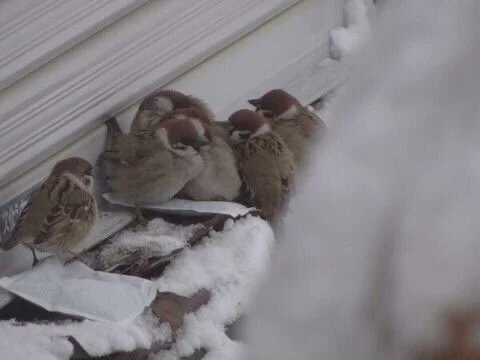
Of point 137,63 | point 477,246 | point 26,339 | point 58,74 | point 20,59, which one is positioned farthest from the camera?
point 137,63

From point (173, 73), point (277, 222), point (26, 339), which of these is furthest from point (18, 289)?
point (173, 73)

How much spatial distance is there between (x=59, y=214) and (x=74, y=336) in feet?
2.03

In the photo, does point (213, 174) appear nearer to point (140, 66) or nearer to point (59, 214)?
point (140, 66)

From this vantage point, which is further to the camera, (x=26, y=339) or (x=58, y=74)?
(x=58, y=74)

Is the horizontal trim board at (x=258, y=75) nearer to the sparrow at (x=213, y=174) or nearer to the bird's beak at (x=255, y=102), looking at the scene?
the bird's beak at (x=255, y=102)

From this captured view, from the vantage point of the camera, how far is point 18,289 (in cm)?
228

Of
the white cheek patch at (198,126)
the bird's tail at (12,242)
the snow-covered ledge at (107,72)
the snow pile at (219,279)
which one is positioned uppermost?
the snow-covered ledge at (107,72)

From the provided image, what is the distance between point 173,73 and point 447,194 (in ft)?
8.68

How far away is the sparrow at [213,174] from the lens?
2.90m

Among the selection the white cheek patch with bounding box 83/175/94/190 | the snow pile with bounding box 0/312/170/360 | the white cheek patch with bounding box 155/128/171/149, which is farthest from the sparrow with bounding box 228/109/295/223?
the snow pile with bounding box 0/312/170/360

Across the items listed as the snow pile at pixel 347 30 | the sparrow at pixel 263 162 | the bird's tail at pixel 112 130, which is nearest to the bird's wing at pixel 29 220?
the bird's tail at pixel 112 130

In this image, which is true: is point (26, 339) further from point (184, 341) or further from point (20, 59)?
point (20, 59)

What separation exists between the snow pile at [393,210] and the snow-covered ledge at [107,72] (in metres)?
1.99

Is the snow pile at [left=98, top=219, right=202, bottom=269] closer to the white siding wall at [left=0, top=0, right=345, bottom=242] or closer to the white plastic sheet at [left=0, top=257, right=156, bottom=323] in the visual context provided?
the white plastic sheet at [left=0, top=257, right=156, bottom=323]
